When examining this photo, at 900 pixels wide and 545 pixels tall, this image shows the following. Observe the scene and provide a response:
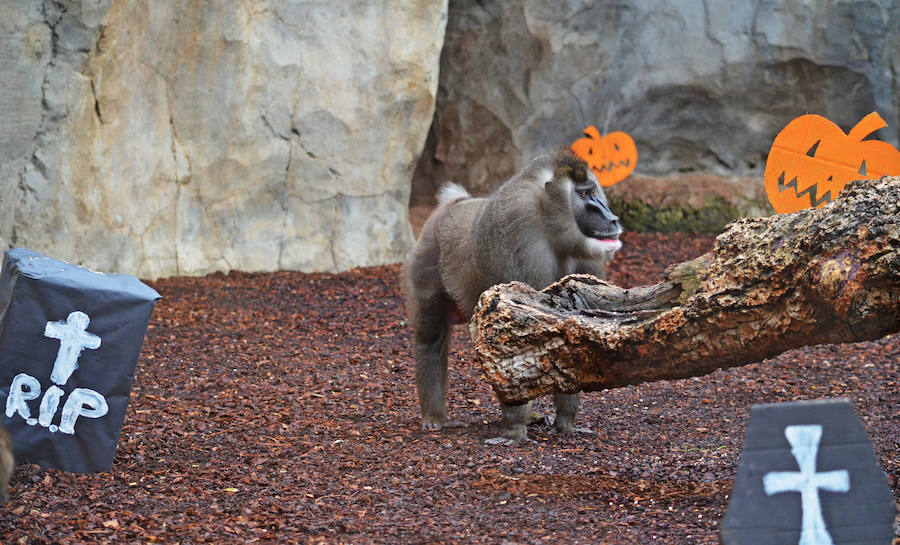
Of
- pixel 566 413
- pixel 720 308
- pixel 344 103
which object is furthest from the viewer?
pixel 344 103

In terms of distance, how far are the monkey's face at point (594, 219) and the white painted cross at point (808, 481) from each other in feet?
7.70

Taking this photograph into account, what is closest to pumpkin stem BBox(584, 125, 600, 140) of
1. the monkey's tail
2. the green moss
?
the green moss

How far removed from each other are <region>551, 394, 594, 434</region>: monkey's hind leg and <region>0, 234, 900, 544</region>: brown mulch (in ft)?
0.29

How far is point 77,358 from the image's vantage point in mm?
3984

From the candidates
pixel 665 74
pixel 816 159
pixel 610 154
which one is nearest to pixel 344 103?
pixel 610 154

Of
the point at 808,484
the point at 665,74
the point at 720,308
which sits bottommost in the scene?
the point at 808,484

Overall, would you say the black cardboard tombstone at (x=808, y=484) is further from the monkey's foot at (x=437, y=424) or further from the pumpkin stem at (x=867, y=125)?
the monkey's foot at (x=437, y=424)

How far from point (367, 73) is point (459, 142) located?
2278 mm

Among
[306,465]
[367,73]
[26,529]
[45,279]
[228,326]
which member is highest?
[367,73]

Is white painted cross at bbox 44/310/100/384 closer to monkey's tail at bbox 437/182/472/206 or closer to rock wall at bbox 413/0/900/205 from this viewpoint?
monkey's tail at bbox 437/182/472/206

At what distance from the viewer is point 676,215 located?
36.2 feet

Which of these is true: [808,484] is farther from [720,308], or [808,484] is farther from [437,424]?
[437,424]

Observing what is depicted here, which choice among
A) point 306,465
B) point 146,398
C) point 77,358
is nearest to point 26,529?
point 77,358

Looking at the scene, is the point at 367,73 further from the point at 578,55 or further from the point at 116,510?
the point at 116,510
